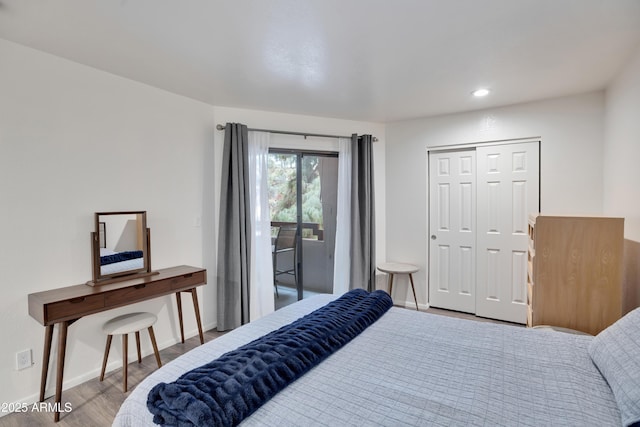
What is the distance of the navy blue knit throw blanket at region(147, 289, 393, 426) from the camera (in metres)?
1.06

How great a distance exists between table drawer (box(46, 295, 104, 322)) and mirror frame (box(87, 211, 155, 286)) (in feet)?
0.76

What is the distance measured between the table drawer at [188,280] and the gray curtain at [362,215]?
1.78 meters

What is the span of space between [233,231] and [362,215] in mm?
1551

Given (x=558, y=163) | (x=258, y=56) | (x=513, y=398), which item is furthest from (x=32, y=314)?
(x=558, y=163)

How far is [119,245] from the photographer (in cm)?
262

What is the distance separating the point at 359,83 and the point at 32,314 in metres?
2.85

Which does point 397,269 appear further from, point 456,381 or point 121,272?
point 121,272

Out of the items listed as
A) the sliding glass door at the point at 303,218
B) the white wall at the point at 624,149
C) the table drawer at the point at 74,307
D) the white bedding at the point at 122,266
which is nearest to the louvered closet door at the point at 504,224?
the white wall at the point at 624,149

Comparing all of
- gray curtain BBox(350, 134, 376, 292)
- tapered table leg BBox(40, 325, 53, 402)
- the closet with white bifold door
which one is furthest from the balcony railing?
tapered table leg BBox(40, 325, 53, 402)

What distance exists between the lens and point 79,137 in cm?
243

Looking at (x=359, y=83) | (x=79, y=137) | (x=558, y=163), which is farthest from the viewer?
(x=558, y=163)

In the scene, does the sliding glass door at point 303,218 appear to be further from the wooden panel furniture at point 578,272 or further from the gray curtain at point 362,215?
the wooden panel furniture at point 578,272

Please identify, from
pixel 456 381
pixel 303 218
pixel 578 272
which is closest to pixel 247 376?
pixel 456 381

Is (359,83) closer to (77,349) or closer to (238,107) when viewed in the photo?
(238,107)
